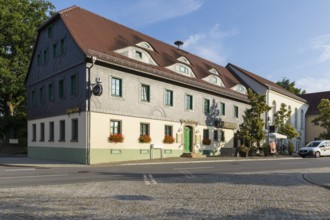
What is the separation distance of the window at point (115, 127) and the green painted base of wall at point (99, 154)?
1271 mm

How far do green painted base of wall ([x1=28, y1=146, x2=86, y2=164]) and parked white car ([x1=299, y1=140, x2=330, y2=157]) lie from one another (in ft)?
74.9

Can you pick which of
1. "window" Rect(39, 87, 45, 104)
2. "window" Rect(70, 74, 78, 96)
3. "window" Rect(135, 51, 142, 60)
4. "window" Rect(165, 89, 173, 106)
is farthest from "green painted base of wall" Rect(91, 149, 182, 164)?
"window" Rect(39, 87, 45, 104)

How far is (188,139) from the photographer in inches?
1186

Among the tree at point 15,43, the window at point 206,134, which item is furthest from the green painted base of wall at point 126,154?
the tree at point 15,43

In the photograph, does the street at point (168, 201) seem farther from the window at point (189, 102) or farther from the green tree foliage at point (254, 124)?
the green tree foliage at point (254, 124)

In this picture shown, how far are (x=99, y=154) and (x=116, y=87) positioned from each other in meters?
4.72

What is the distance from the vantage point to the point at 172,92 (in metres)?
28.5

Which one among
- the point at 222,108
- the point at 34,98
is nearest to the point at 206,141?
the point at 222,108

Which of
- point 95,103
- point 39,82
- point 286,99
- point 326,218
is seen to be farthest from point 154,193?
point 286,99

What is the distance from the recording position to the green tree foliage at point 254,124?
108ft

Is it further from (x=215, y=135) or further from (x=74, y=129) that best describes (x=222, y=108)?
(x=74, y=129)

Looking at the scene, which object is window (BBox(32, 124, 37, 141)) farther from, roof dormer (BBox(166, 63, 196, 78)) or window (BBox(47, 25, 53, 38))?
roof dormer (BBox(166, 63, 196, 78))

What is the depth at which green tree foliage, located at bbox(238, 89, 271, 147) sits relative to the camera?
108ft

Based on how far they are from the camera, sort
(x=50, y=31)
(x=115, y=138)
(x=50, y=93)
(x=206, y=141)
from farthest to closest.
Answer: (x=206, y=141), (x=50, y=31), (x=50, y=93), (x=115, y=138)
